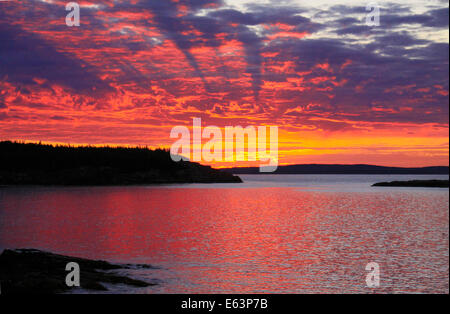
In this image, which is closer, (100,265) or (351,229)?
(100,265)

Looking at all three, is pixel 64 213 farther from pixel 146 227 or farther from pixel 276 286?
pixel 276 286

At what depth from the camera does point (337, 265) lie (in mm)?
39000

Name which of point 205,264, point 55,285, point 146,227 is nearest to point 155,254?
point 205,264

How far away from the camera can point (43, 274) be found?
85.3 feet

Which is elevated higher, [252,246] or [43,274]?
[43,274]

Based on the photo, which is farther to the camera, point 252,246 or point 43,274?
point 252,246

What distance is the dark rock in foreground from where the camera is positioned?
78.3 feet

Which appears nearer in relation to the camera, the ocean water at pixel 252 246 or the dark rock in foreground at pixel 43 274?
the dark rock in foreground at pixel 43 274

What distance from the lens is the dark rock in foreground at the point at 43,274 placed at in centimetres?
2388

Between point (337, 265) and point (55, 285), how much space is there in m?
23.5

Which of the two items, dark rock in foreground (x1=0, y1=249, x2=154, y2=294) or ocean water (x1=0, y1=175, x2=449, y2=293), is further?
ocean water (x1=0, y1=175, x2=449, y2=293)
